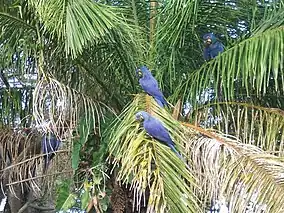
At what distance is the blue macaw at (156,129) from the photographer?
2633 mm

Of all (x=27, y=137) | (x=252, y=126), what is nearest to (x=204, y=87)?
(x=252, y=126)

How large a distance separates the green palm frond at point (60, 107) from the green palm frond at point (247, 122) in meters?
0.63

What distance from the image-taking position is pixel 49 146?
3734mm

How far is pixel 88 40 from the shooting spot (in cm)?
289

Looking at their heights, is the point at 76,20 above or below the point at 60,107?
above

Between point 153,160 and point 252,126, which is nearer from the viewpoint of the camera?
point 153,160

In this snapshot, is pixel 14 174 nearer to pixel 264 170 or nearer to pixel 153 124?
pixel 153 124

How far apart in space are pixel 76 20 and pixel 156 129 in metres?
0.75

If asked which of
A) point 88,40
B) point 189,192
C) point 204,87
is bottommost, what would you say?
point 189,192

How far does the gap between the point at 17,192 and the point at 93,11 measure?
7.56 feet

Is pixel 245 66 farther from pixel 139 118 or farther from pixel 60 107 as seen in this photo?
pixel 60 107

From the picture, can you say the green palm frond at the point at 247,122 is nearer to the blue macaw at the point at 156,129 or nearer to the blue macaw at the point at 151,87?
the blue macaw at the point at 151,87

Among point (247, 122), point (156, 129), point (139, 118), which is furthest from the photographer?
point (247, 122)

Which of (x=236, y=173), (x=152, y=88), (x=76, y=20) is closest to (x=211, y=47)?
(x=152, y=88)
